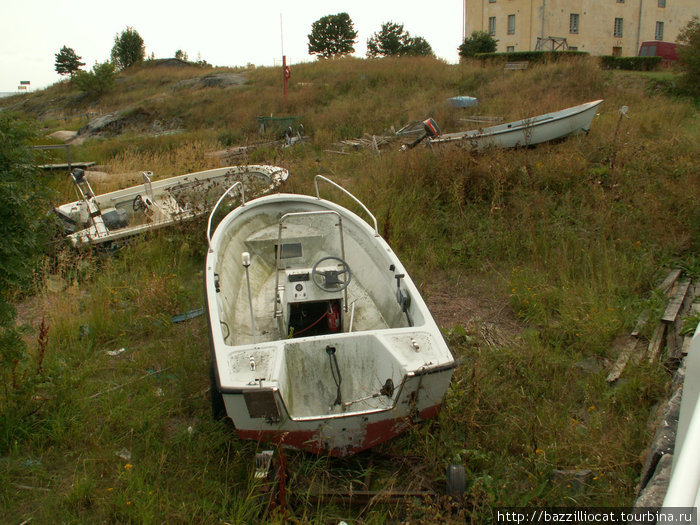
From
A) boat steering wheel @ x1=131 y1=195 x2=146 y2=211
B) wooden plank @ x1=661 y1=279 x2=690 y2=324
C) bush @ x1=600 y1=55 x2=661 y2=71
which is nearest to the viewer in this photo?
wooden plank @ x1=661 y1=279 x2=690 y2=324

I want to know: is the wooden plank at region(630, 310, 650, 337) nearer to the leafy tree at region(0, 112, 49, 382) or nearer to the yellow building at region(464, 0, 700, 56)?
the leafy tree at region(0, 112, 49, 382)

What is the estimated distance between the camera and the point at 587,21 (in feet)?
117

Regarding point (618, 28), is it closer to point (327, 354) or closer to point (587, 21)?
point (587, 21)

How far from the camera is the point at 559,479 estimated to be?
3119mm

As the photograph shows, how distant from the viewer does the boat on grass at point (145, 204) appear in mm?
7289

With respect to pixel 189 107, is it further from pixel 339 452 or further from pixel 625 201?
pixel 339 452

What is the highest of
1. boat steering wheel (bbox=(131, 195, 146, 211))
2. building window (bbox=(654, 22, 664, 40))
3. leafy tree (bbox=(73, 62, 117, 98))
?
building window (bbox=(654, 22, 664, 40))

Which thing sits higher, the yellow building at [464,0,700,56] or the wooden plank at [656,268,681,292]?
the yellow building at [464,0,700,56]

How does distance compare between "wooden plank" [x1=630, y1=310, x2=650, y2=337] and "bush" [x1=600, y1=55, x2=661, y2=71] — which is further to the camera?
"bush" [x1=600, y1=55, x2=661, y2=71]

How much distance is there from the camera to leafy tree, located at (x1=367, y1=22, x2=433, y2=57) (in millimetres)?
42438

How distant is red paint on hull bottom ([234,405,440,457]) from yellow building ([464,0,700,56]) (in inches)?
1489

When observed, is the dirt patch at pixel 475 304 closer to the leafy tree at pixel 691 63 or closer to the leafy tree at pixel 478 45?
the leafy tree at pixel 691 63

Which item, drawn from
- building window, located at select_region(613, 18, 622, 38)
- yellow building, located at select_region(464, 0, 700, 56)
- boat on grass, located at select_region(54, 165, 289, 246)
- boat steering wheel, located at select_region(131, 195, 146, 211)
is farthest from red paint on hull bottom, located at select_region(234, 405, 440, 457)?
building window, located at select_region(613, 18, 622, 38)

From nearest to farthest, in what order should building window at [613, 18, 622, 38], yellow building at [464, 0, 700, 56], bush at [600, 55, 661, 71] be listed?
bush at [600, 55, 661, 71], yellow building at [464, 0, 700, 56], building window at [613, 18, 622, 38]
